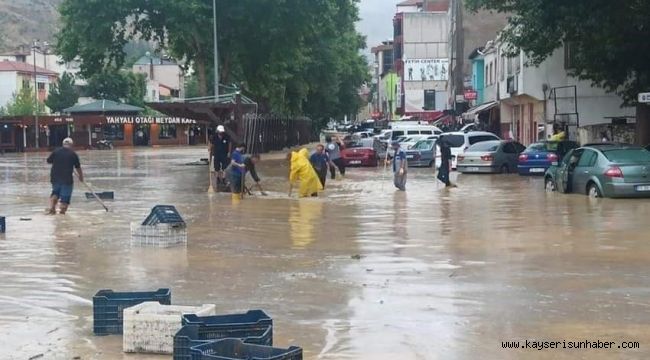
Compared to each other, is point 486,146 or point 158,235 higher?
point 486,146

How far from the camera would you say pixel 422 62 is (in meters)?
97.1

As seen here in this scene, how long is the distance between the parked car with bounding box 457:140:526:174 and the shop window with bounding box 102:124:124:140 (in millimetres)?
56485

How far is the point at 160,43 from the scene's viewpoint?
4778cm

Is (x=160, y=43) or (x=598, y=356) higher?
(x=160, y=43)

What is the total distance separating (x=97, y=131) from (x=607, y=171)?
69.7m

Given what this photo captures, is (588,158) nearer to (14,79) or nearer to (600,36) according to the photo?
(600,36)

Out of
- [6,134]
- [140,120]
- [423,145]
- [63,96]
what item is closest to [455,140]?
[423,145]

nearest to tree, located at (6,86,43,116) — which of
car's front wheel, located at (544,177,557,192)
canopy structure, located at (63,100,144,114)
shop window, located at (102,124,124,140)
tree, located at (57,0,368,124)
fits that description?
shop window, located at (102,124,124,140)

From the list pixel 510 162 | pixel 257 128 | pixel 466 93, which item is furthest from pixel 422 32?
pixel 510 162

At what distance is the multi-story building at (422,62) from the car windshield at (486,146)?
1948 inches

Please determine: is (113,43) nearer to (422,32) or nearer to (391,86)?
(422,32)

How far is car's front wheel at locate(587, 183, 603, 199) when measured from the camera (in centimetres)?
2283

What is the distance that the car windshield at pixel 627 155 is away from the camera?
2247cm

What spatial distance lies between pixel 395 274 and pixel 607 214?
335 inches
